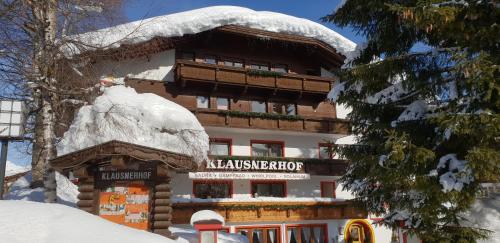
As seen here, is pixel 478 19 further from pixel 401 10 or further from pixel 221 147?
pixel 221 147

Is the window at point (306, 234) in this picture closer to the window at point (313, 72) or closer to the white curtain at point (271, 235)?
the white curtain at point (271, 235)

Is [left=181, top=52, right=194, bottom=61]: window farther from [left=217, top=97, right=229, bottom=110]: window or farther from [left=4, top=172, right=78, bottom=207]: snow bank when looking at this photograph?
[left=4, top=172, right=78, bottom=207]: snow bank

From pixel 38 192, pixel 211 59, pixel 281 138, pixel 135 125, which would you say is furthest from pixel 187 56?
pixel 38 192

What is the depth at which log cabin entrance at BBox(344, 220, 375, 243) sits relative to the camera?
20.7m

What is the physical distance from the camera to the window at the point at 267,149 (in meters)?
21.6

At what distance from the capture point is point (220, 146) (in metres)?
20.8

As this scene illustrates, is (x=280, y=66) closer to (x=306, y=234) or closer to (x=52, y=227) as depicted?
(x=306, y=234)

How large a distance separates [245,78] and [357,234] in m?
9.27

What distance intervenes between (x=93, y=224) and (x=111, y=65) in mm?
13246

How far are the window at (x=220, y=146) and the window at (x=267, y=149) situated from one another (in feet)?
4.22

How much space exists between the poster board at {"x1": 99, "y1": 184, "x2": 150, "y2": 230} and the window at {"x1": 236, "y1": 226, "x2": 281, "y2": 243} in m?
9.14

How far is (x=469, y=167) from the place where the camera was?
8.17 m

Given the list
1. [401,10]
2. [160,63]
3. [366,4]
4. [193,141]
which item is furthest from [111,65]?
[401,10]

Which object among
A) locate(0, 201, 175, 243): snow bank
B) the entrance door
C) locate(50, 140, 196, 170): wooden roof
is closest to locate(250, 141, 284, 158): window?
the entrance door
